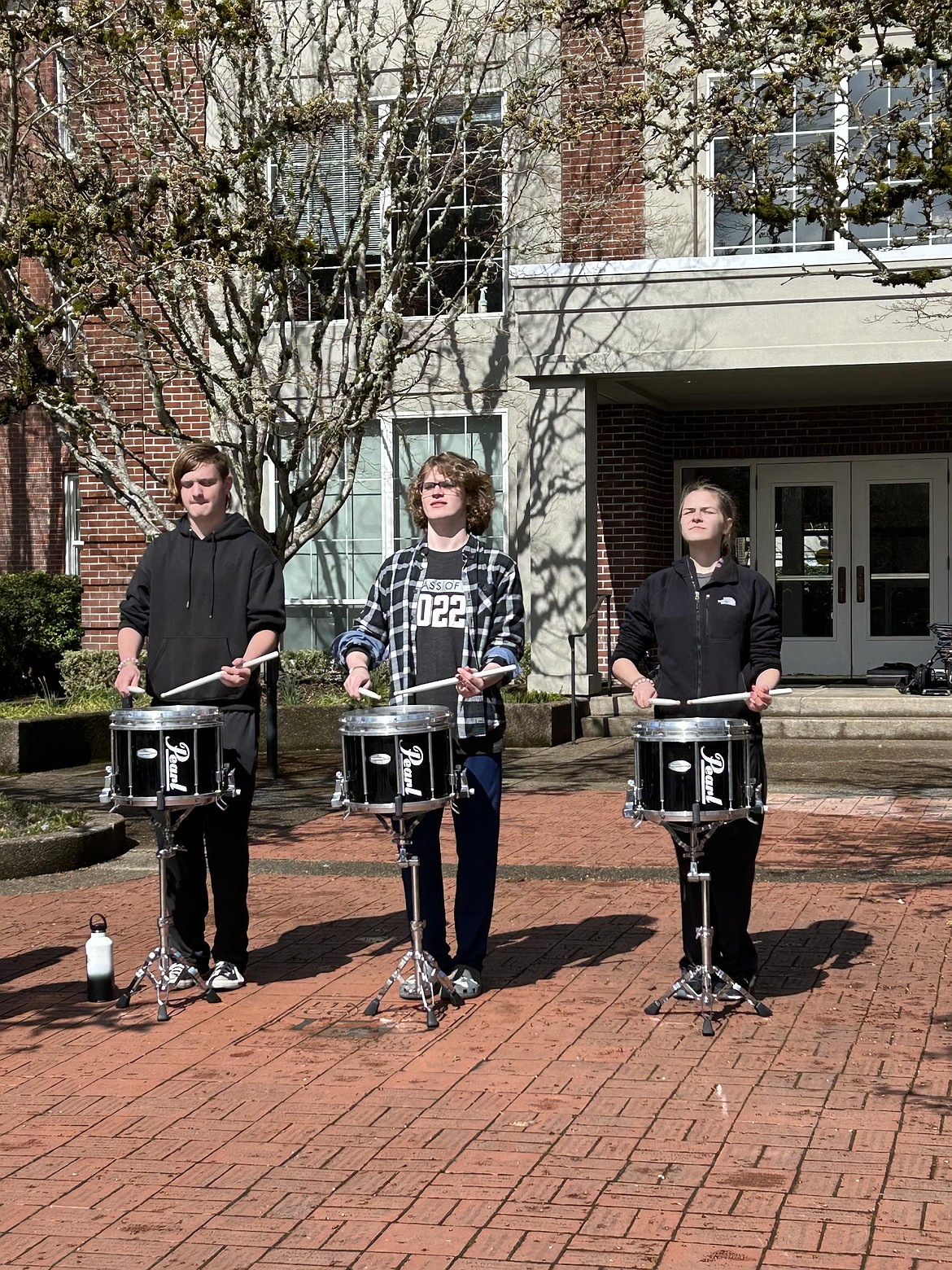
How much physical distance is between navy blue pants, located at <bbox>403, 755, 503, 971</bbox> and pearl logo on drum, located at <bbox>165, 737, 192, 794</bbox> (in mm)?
906

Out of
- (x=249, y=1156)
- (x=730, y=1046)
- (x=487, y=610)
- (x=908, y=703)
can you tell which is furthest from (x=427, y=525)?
(x=908, y=703)

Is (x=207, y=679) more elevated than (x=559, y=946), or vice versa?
(x=207, y=679)

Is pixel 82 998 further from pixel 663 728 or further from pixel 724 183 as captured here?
pixel 724 183

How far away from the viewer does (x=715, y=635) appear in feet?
20.1

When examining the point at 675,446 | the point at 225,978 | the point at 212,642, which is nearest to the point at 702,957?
the point at 225,978

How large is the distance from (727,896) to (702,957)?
24cm

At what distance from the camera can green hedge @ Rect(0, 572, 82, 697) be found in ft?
64.4

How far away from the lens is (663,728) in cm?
584

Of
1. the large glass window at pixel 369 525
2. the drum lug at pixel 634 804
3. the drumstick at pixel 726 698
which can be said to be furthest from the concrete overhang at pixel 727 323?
the drum lug at pixel 634 804

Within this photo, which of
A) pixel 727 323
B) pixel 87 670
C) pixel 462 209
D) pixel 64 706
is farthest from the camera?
pixel 87 670

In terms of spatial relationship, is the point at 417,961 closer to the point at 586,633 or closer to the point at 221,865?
the point at 221,865

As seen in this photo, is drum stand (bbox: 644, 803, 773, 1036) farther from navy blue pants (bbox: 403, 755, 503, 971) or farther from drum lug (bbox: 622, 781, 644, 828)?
navy blue pants (bbox: 403, 755, 503, 971)

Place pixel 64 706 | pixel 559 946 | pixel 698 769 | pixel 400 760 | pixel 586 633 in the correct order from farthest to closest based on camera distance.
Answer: pixel 586 633 → pixel 64 706 → pixel 559 946 → pixel 400 760 → pixel 698 769

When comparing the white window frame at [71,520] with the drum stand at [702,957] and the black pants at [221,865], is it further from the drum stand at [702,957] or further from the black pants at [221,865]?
the drum stand at [702,957]
